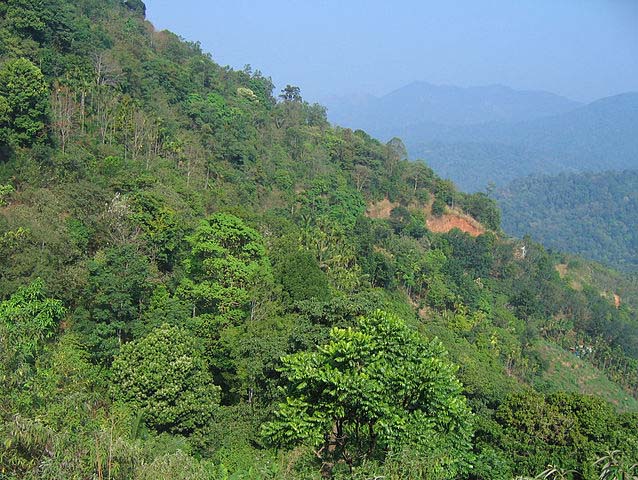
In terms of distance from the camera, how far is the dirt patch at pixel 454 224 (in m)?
55.2

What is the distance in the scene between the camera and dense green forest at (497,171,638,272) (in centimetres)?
13850

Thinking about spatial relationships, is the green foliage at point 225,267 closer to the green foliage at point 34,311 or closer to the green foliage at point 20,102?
the green foliage at point 34,311

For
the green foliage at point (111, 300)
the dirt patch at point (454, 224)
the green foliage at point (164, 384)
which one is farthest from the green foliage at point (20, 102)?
the dirt patch at point (454, 224)

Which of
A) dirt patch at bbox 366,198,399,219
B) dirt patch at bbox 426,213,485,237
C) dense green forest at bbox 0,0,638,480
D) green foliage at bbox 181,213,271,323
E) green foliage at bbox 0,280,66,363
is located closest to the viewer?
dense green forest at bbox 0,0,638,480

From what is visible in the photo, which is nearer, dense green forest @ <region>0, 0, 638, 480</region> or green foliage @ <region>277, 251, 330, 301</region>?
dense green forest @ <region>0, 0, 638, 480</region>

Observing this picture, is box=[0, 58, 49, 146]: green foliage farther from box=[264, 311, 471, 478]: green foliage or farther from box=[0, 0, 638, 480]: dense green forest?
box=[264, 311, 471, 478]: green foliage

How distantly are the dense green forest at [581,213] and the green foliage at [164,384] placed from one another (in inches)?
4920

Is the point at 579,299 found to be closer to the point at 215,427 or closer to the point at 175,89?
the point at 175,89

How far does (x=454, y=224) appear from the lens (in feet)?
183

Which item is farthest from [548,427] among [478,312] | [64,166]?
[478,312]

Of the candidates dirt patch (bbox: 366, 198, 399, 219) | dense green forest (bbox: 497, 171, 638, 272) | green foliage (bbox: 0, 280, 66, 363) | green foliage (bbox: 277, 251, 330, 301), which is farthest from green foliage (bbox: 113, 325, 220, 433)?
dense green forest (bbox: 497, 171, 638, 272)

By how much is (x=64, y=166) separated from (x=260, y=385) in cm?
1273

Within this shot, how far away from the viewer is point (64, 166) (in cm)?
2311

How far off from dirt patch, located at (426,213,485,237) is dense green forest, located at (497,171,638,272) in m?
79.9
